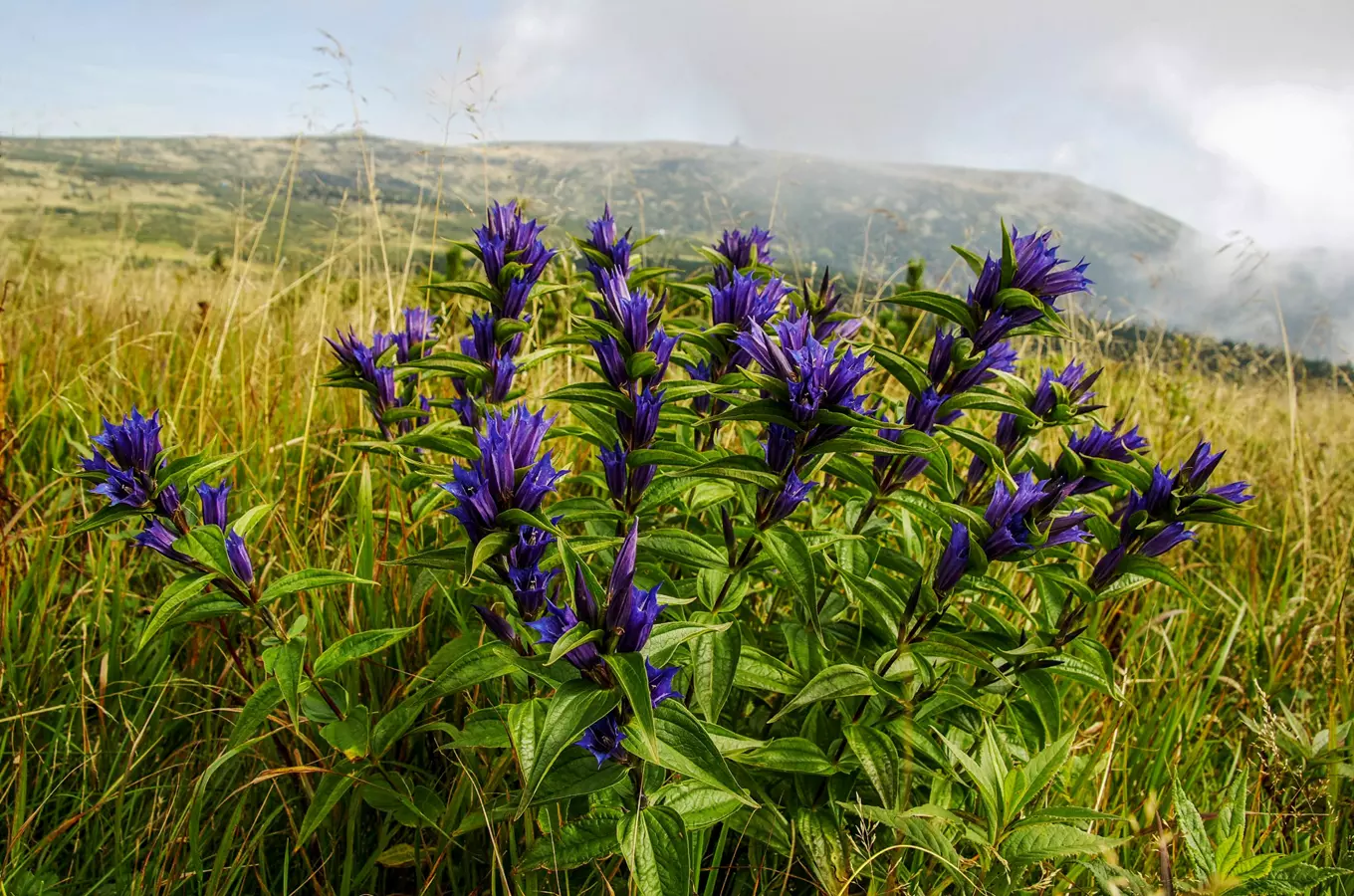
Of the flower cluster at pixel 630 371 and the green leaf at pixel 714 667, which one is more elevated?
the flower cluster at pixel 630 371

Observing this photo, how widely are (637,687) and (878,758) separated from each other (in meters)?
0.85

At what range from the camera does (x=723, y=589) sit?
1.85 metres

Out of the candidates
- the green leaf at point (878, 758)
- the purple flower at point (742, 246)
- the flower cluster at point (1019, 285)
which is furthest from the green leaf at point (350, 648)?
the flower cluster at point (1019, 285)

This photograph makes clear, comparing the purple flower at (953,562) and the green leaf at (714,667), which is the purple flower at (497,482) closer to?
the green leaf at (714,667)

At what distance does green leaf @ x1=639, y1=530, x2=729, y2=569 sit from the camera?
5.78 feet

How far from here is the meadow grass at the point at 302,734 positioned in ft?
6.39

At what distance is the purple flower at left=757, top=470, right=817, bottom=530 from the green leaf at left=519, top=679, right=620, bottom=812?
618 mm

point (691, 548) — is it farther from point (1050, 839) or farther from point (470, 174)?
point (470, 174)

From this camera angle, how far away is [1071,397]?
201 cm

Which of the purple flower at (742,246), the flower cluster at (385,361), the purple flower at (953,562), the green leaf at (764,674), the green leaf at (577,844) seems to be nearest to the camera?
the green leaf at (577,844)

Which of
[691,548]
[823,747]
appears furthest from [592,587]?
[823,747]

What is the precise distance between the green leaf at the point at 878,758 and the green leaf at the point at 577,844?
566mm

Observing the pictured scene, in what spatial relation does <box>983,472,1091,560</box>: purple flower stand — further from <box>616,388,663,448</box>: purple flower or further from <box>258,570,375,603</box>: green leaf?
<box>258,570,375,603</box>: green leaf

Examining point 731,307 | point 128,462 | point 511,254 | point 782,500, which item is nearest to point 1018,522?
point 782,500
